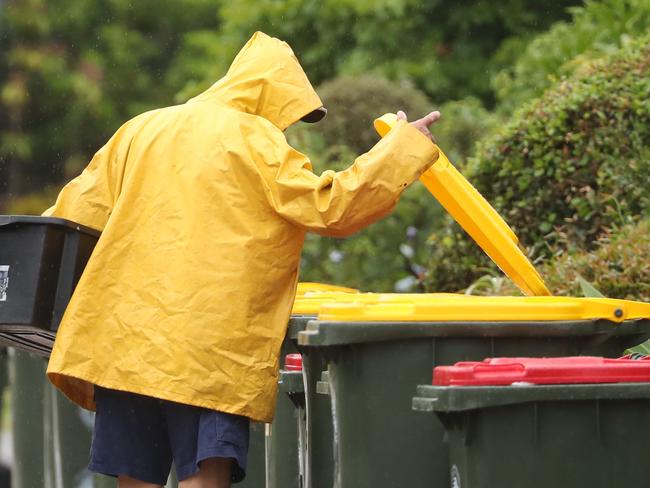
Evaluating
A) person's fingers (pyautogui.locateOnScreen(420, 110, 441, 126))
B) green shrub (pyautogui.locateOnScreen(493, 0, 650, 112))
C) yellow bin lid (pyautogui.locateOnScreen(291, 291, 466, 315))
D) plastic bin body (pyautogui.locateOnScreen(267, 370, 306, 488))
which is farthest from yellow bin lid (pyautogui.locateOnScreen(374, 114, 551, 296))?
green shrub (pyautogui.locateOnScreen(493, 0, 650, 112))

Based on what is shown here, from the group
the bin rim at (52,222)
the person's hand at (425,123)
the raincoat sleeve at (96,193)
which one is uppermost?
the person's hand at (425,123)

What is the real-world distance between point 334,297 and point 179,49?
17.9 m

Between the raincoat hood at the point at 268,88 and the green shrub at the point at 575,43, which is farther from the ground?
the green shrub at the point at 575,43

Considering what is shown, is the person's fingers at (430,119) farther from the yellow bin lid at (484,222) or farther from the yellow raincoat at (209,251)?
the yellow bin lid at (484,222)

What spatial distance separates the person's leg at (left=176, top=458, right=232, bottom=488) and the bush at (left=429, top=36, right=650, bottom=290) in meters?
3.00

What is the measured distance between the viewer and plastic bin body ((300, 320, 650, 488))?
161 inches

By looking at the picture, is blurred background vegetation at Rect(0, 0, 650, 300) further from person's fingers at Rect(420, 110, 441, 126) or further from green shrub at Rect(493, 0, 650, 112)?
person's fingers at Rect(420, 110, 441, 126)

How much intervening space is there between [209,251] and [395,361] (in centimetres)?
61

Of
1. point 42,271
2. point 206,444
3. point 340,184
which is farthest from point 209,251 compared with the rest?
point 42,271

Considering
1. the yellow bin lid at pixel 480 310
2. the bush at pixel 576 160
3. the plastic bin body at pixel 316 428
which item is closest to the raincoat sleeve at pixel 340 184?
the yellow bin lid at pixel 480 310

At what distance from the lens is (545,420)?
3.73 meters

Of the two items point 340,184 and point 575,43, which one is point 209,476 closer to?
point 340,184

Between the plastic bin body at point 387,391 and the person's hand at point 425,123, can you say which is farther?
the person's hand at point 425,123

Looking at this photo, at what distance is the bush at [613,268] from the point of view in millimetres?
5898
